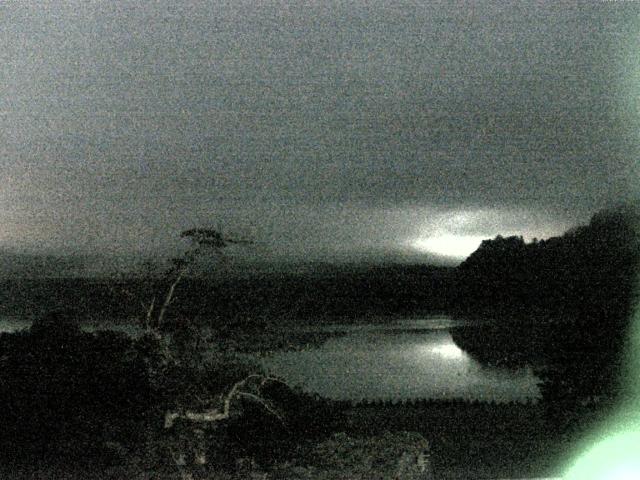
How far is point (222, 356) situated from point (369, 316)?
3.00 feet

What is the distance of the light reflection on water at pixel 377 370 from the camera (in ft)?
12.0

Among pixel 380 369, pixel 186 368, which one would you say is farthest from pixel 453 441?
pixel 186 368

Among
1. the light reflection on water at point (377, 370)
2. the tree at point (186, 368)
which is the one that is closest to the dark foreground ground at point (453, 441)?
the light reflection on water at point (377, 370)

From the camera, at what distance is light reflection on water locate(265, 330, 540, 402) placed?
364 centimetres

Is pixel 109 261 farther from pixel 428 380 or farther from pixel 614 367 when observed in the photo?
pixel 614 367

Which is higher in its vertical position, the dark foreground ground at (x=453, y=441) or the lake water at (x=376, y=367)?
the lake water at (x=376, y=367)

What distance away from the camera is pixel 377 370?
3.65 metres

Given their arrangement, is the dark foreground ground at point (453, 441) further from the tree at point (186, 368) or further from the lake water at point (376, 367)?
the tree at point (186, 368)

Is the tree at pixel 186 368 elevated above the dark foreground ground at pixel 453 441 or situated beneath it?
elevated above

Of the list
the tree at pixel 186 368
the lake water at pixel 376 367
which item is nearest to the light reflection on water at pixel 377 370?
the lake water at pixel 376 367

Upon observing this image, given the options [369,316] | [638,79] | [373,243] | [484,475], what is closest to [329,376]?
[369,316]

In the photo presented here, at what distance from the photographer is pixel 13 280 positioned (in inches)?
144

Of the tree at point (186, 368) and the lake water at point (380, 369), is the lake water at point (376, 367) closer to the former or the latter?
the lake water at point (380, 369)

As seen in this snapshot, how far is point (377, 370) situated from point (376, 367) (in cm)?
2
